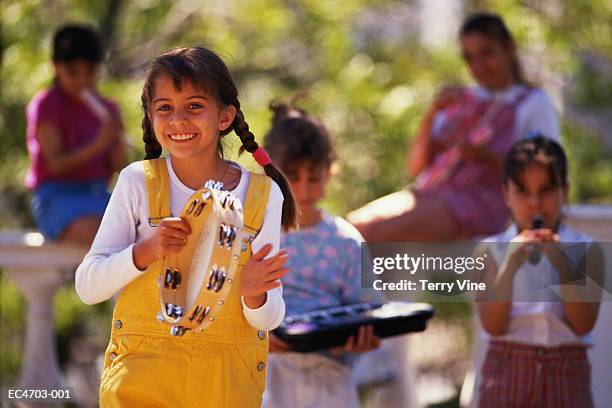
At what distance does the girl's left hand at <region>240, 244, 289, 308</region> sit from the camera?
8.61 feet

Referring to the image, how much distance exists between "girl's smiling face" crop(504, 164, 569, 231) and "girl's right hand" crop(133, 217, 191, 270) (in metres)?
1.34

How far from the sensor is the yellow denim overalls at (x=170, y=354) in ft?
8.75

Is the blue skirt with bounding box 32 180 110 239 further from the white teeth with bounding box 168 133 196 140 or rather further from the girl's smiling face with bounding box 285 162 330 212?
the white teeth with bounding box 168 133 196 140

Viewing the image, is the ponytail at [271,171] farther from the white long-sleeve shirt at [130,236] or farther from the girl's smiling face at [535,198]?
the girl's smiling face at [535,198]

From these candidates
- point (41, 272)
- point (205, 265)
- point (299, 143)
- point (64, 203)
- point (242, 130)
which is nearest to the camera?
point (205, 265)

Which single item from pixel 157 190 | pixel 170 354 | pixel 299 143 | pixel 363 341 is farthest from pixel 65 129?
pixel 170 354

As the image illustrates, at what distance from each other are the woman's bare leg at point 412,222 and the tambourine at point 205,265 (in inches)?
85.1

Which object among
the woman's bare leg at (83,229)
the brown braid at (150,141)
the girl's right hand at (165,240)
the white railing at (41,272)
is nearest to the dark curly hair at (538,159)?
the white railing at (41,272)

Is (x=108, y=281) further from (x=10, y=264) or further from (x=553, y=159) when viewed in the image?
(x=10, y=264)

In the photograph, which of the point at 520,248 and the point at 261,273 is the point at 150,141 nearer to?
the point at 261,273

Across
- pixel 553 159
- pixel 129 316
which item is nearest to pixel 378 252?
pixel 553 159

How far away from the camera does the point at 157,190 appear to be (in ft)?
8.99

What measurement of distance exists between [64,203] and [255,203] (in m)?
2.34

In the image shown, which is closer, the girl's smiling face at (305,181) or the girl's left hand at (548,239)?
the girl's left hand at (548,239)
